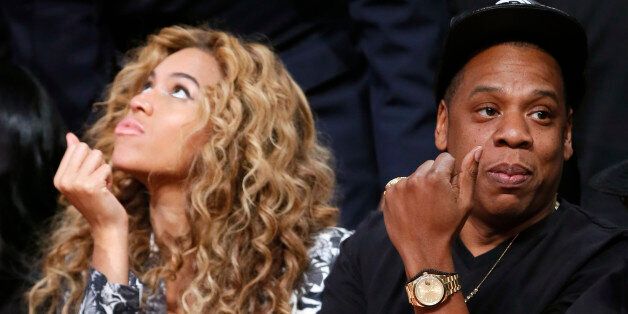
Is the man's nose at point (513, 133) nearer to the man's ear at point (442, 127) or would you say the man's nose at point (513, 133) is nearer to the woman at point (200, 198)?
the man's ear at point (442, 127)

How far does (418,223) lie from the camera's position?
2.26 m

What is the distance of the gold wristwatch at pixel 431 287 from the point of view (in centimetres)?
219

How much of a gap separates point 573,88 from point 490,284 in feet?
1.64

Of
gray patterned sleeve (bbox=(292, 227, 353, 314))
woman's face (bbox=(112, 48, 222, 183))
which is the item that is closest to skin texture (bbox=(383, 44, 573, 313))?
gray patterned sleeve (bbox=(292, 227, 353, 314))

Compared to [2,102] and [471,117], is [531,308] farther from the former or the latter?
[2,102]

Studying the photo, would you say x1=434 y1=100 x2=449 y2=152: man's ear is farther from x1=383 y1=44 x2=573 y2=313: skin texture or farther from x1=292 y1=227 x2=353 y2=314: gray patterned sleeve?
x1=292 y1=227 x2=353 y2=314: gray patterned sleeve

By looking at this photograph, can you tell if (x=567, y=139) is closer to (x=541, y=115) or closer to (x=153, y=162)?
(x=541, y=115)

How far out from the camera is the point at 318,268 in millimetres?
3238

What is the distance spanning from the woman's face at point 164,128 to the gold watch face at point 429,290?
1225mm

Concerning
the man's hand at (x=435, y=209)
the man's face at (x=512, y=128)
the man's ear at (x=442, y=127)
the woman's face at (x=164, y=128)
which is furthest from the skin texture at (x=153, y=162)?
the man's hand at (x=435, y=209)

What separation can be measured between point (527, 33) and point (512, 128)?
239 millimetres

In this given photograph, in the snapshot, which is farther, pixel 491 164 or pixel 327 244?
pixel 327 244

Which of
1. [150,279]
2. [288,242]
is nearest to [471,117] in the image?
[288,242]

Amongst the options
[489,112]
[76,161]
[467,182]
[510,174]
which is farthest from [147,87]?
[467,182]
